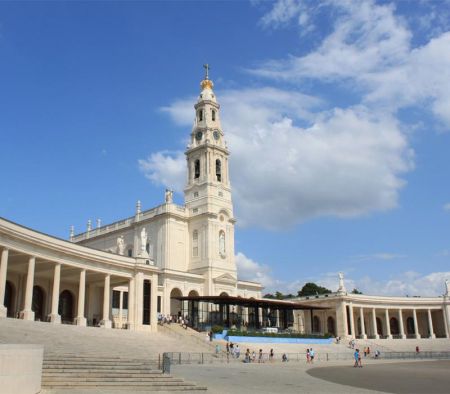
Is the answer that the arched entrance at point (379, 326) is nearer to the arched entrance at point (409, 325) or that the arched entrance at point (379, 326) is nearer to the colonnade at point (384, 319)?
the colonnade at point (384, 319)

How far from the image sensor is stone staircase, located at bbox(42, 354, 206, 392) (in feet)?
65.5

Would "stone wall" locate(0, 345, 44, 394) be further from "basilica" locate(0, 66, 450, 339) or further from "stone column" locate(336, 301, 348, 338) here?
"stone column" locate(336, 301, 348, 338)

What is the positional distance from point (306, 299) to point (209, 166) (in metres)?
30.0

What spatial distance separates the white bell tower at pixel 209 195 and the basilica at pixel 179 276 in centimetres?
15

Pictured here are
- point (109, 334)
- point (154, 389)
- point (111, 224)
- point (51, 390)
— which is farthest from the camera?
point (111, 224)

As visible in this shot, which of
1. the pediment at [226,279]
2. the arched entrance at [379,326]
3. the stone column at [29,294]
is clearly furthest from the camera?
the arched entrance at [379,326]

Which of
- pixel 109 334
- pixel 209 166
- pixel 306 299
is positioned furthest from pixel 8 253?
pixel 306 299

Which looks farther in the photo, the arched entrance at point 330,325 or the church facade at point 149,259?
the arched entrance at point 330,325

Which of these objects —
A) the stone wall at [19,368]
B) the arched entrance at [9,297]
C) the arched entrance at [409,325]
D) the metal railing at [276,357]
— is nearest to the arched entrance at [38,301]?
the arched entrance at [9,297]

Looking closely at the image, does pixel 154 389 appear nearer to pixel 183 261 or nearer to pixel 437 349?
pixel 183 261

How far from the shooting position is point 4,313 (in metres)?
36.0

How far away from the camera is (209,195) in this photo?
74938 millimetres

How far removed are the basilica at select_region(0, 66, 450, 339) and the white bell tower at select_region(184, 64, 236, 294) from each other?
0.15m

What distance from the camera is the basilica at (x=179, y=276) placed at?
1795 inches
